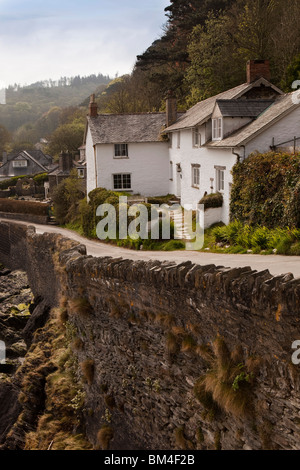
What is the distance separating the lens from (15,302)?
978 inches

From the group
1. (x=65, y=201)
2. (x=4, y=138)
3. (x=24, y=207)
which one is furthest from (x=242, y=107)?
(x=4, y=138)

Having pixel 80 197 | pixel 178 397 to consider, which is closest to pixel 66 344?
pixel 178 397

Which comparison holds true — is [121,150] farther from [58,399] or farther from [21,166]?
[21,166]

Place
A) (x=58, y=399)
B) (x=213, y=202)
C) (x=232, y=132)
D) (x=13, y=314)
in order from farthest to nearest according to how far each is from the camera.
A: 1. (x=13, y=314)
2. (x=213, y=202)
3. (x=232, y=132)
4. (x=58, y=399)

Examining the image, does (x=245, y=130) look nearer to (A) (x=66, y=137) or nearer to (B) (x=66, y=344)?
(B) (x=66, y=344)

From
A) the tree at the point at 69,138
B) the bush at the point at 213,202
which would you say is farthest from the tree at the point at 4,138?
the bush at the point at 213,202

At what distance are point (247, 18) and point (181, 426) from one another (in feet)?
112

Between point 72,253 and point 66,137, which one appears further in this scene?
point 66,137

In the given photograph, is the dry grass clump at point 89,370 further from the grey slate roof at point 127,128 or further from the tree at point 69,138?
the tree at point 69,138

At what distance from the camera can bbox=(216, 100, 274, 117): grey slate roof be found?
74.3ft

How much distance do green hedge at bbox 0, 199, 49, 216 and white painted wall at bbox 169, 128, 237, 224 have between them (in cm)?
1067

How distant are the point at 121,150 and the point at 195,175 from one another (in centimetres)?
854

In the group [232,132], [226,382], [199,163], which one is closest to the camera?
[226,382]

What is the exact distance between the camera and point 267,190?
18.7 m
